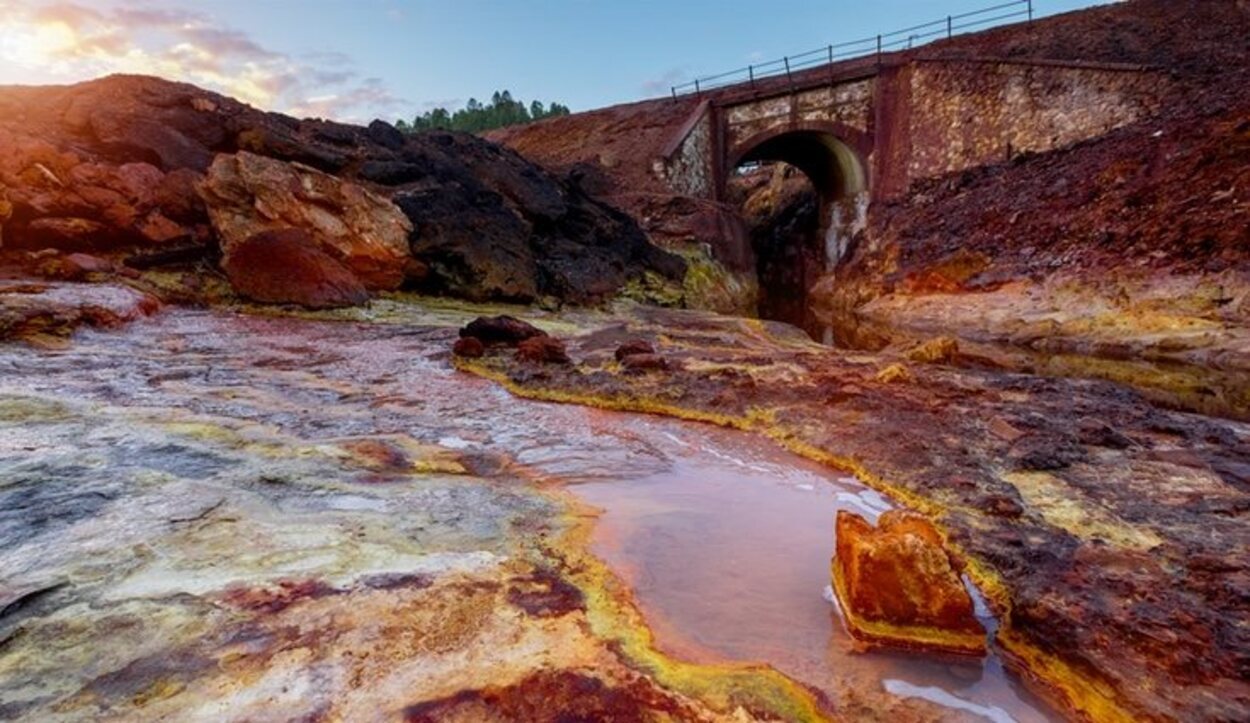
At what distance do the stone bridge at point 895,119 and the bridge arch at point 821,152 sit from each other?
0.05m

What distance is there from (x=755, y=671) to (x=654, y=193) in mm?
24424

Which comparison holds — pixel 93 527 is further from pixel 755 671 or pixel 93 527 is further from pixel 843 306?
pixel 843 306

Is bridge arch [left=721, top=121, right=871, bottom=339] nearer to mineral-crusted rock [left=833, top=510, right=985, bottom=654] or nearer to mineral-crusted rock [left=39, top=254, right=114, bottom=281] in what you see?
mineral-crusted rock [left=39, top=254, right=114, bottom=281]

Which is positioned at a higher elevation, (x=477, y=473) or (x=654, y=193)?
(x=654, y=193)

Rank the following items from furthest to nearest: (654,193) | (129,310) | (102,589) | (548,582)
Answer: (654,193), (129,310), (548,582), (102,589)

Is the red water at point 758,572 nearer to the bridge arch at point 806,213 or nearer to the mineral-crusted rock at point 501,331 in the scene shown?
the mineral-crusted rock at point 501,331

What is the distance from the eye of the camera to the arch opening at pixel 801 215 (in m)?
25.9

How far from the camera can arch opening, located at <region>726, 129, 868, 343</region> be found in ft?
85.0

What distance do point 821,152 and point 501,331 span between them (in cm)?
2252

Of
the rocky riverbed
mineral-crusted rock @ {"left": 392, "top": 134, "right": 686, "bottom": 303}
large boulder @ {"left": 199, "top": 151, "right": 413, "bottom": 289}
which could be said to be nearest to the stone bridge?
mineral-crusted rock @ {"left": 392, "top": 134, "right": 686, "bottom": 303}

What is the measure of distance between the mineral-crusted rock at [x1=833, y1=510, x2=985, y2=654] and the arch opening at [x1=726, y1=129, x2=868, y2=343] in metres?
19.7

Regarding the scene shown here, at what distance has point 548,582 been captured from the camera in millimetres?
2791

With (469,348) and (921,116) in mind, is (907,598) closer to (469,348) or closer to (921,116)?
(469,348)

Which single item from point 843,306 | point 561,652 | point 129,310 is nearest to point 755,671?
point 561,652
